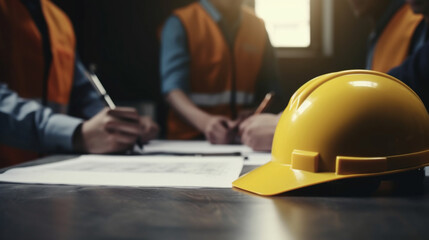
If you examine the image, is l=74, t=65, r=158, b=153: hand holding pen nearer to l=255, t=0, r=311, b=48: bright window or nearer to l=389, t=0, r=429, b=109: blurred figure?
l=389, t=0, r=429, b=109: blurred figure

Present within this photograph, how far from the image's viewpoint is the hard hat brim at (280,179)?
0.44 metres

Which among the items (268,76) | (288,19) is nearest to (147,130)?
(268,76)

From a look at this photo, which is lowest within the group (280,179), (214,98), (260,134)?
(214,98)

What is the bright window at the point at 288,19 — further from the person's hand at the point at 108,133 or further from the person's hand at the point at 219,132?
the person's hand at the point at 108,133

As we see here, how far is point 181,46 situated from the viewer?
5.94 feet

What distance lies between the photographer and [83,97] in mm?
1503

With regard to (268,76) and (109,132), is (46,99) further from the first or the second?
(268,76)

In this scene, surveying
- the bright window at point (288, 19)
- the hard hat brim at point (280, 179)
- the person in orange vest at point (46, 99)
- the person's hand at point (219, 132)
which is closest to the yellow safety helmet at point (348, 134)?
the hard hat brim at point (280, 179)

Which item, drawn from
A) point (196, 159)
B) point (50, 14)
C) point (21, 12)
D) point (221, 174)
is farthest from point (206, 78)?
point (221, 174)

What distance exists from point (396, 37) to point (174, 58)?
3.56 ft

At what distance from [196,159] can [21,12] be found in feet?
3.01

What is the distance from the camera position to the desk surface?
30cm

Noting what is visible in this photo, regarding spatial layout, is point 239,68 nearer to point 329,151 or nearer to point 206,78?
point 206,78

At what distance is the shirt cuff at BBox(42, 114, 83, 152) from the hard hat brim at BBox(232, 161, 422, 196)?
1.97 feet
